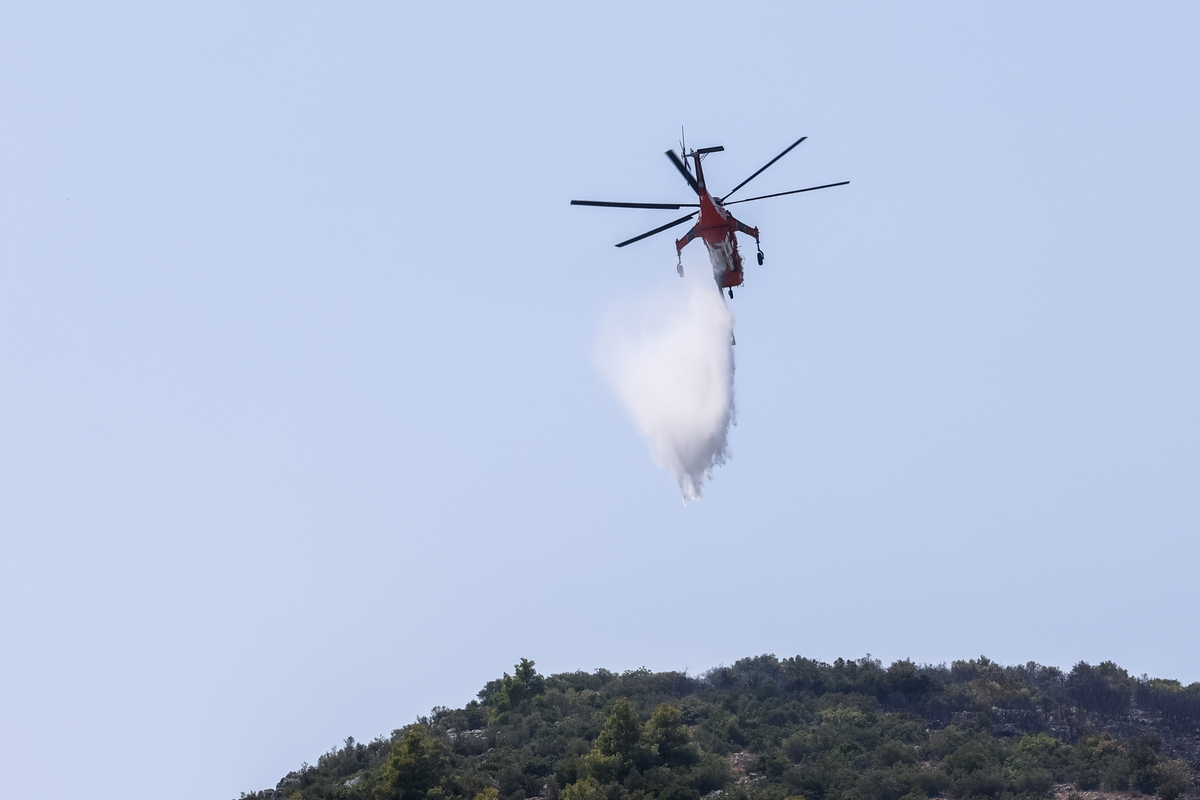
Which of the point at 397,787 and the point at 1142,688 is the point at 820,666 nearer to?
the point at 1142,688

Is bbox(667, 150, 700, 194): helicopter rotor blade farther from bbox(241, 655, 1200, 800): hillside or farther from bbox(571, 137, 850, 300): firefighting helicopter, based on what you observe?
bbox(241, 655, 1200, 800): hillside

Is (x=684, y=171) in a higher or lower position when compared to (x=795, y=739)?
higher

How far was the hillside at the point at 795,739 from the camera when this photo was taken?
49.1m

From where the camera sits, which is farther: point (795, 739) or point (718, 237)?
point (795, 739)

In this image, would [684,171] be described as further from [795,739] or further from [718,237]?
[795,739]

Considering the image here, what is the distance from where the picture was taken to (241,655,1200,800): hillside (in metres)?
49.1

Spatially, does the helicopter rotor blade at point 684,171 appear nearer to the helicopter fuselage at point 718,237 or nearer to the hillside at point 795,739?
the helicopter fuselage at point 718,237

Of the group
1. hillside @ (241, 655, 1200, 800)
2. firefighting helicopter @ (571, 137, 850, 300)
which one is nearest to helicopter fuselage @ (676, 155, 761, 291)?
firefighting helicopter @ (571, 137, 850, 300)

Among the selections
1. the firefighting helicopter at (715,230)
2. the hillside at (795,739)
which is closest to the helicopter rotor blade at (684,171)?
the firefighting helicopter at (715,230)

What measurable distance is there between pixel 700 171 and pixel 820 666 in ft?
111

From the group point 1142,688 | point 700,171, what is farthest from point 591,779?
point 1142,688

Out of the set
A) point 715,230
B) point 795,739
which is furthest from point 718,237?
point 795,739

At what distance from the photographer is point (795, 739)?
55094 mm

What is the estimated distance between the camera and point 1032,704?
62625mm
